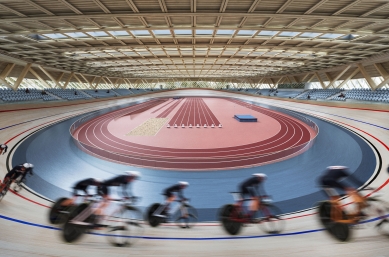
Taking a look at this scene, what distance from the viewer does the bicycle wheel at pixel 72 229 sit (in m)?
3.00

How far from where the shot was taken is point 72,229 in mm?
3041

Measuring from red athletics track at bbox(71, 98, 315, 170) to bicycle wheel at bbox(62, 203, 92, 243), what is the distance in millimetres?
5730

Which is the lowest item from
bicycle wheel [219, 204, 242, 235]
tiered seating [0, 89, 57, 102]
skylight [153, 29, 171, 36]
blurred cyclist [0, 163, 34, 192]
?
tiered seating [0, 89, 57, 102]

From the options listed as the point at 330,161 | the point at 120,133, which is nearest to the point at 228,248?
the point at 330,161

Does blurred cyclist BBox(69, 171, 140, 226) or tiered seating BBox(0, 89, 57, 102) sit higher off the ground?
blurred cyclist BBox(69, 171, 140, 226)

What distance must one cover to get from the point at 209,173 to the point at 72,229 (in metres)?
6.25

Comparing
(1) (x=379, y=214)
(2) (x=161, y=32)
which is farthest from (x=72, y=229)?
(2) (x=161, y=32)

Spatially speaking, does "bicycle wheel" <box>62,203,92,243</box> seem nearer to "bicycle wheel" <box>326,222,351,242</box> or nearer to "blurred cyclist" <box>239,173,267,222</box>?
"blurred cyclist" <box>239,173,267,222</box>

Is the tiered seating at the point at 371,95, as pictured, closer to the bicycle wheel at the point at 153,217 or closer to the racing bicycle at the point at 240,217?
the racing bicycle at the point at 240,217

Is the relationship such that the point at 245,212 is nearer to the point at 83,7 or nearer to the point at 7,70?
the point at 83,7

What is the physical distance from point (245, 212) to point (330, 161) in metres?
7.70

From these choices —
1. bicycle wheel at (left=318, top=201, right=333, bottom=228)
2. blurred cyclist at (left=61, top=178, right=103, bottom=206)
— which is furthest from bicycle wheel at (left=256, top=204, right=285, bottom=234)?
blurred cyclist at (left=61, top=178, right=103, bottom=206)

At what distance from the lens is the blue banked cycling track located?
673cm

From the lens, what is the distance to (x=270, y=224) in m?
3.93
